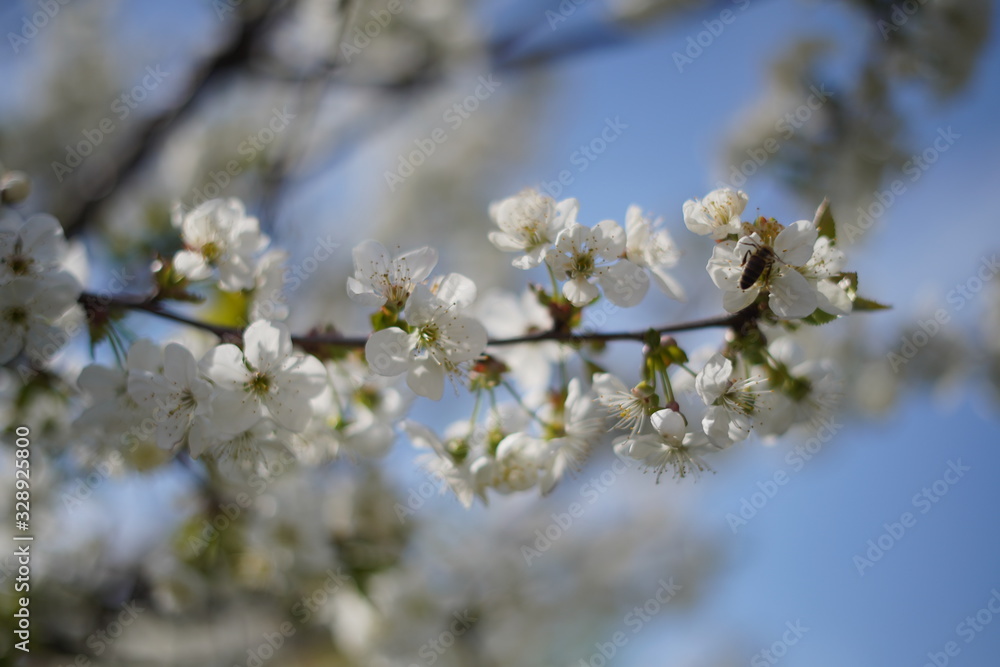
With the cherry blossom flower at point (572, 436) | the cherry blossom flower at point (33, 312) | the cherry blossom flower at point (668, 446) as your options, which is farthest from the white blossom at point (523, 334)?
the cherry blossom flower at point (33, 312)

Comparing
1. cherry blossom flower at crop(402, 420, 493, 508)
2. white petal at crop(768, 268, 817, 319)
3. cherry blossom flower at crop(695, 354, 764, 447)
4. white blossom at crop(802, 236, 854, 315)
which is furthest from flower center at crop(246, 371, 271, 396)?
white blossom at crop(802, 236, 854, 315)

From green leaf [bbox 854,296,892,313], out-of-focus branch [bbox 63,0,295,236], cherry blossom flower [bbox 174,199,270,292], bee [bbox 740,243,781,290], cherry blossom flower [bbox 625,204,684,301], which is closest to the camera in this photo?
bee [bbox 740,243,781,290]

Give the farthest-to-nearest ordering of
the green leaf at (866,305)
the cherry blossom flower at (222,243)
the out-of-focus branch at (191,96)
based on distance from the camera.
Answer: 1. the out-of-focus branch at (191,96)
2. the cherry blossom flower at (222,243)
3. the green leaf at (866,305)

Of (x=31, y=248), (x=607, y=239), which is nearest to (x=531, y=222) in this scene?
(x=607, y=239)

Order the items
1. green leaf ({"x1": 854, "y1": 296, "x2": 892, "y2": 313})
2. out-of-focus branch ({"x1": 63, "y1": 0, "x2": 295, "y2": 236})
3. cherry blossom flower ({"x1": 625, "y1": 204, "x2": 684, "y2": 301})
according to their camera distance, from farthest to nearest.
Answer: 1. out-of-focus branch ({"x1": 63, "y1": 0, "x2": 295, "y2": 236})
2. cherry blossom flower ({"x1": 625, "y1": 204, "x2": 684, "y2": 301})
3. green leaf ({"x1": 854, "y1": 296, "x2": 892, "y2": 313})

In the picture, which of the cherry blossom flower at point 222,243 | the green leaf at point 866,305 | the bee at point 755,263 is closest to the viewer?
the bee at point 755,263

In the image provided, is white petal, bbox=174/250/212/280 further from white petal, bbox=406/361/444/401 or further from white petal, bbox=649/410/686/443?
white petal, bbox=649/410/686/443

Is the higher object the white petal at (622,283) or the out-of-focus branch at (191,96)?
the white petal at (622,283)

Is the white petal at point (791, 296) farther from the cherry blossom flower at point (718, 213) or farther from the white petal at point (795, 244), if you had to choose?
the cherry blossom flower at point (718, 213)
